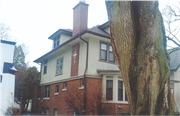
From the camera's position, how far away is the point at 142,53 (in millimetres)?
4438

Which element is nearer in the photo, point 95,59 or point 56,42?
point 95,59

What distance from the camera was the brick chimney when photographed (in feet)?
58.4

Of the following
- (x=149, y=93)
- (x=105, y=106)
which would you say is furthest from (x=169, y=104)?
(x=105, y=106)

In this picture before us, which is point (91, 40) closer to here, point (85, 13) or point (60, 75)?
point (85, 13)

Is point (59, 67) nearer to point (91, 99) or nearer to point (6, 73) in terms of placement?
point (91, 99)

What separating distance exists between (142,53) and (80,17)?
1399 centimetres

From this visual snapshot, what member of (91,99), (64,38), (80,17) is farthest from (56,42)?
(91,99)

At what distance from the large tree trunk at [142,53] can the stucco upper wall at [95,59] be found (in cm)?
1057

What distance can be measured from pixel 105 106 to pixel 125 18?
9.95 metres

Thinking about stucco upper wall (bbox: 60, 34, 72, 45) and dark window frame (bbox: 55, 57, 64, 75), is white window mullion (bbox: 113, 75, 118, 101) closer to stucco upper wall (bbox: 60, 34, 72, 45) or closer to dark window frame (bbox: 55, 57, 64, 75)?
dark window frame (bbox: 55, 57, 64, 75)

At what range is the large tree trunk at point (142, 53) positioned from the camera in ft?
14.1

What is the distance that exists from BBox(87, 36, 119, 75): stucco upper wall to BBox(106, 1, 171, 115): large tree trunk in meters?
10.6

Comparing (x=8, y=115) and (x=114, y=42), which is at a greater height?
(x=114, y=42)

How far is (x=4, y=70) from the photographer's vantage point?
13352 millimetres
